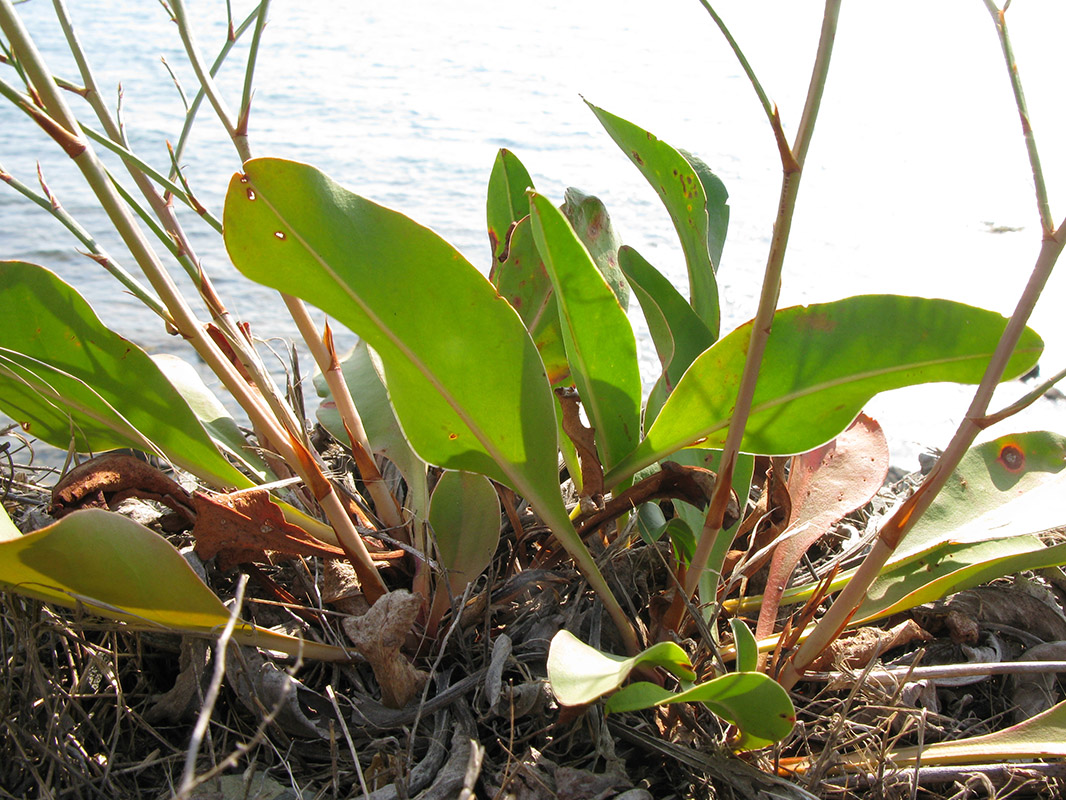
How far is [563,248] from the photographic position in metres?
0.52

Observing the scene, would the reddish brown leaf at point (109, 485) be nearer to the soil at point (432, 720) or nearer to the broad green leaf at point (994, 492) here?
the soil at point (432, 720)

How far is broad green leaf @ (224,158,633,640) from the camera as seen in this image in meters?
0.47

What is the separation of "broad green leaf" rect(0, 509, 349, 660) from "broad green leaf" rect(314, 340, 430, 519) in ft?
0.68

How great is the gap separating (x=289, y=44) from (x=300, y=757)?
3.95 m

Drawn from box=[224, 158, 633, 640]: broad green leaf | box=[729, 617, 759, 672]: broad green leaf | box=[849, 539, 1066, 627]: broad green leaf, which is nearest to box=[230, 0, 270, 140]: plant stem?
box=[224, 158, 633, 640]: broad green leaf

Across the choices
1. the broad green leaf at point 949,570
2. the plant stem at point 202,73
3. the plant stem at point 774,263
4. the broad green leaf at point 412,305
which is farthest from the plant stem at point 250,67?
the broad green leaf at point 949,570

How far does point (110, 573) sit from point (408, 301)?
0.75 ft

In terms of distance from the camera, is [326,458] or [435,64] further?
[435,64]

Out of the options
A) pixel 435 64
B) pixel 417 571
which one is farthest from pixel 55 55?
pixel 417 571

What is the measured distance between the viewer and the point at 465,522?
2.04ft

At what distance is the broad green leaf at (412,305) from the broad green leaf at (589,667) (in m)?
0.12

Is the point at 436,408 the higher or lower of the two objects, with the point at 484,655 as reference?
higher

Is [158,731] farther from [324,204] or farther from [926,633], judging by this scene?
[926,633]

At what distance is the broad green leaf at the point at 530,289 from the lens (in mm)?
688
